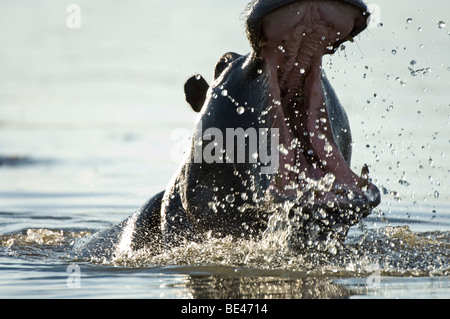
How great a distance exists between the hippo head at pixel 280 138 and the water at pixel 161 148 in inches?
9.2

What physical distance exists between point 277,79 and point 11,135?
349 inches

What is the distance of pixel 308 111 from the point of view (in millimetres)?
5328

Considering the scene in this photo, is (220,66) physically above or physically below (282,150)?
above

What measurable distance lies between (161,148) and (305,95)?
7.05 meters

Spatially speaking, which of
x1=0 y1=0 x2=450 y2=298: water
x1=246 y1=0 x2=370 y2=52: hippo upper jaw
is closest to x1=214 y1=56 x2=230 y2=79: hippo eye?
x1=0 y1=0 x2=450 y2=298: water

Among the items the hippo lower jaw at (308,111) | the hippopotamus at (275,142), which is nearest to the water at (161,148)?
the hippopotamus at (275,142)

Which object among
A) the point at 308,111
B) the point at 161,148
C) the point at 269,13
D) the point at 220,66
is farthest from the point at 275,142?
the point at 161,148

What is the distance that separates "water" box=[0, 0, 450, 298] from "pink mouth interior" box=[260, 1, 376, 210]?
39 centimetres

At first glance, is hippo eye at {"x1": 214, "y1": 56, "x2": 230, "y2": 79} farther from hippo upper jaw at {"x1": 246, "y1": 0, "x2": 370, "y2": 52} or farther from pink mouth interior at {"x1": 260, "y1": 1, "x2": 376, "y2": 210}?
hippo upper jaw at {"x1": 246, "y1": 0, "x2": 370, "y2": 52}

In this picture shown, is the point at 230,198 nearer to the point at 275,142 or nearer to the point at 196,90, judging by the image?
the point at 275,142

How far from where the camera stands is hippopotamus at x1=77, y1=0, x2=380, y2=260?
500 cm

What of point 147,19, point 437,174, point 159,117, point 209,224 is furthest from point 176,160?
point 147,19
